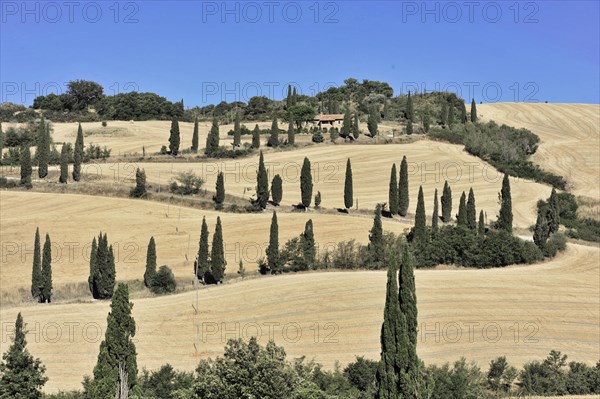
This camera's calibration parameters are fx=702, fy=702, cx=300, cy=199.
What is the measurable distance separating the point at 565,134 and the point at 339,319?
95823 millimetres

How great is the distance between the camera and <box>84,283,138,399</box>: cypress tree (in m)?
27.1

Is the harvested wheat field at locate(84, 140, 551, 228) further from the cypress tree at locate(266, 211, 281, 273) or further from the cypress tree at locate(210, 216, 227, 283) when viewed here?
the cypress tree at locate(210, 216, 227, 283)

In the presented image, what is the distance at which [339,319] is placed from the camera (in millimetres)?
46656

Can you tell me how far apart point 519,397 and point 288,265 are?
31.7 m

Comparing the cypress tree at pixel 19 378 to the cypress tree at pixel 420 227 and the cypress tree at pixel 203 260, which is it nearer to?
the cypress tree at pixel 203 260

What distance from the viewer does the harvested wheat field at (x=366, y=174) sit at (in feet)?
287

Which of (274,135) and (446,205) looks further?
(274,135)

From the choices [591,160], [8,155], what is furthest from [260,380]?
[591,160]

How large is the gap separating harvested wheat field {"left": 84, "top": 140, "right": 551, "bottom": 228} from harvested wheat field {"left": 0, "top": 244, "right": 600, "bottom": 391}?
27.9 metres

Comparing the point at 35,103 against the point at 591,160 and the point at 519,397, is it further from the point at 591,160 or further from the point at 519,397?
the point at 519,397

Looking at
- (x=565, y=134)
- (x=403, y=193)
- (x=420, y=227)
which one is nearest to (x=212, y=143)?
(x=403, y=193)

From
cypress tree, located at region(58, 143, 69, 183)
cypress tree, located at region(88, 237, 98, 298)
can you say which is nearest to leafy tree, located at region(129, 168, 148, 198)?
cypress tree, located at region(58, 143, 69, 183)

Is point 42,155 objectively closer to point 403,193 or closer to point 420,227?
point 403,193

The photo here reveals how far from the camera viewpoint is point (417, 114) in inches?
5428
